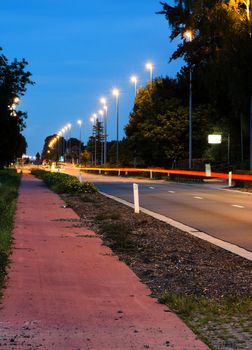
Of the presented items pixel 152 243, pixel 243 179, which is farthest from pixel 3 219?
pixel 243 179

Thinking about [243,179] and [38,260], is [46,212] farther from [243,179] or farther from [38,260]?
[243,179]

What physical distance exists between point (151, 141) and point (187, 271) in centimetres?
5239

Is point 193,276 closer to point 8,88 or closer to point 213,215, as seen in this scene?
point 213,215

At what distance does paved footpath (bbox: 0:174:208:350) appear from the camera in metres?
5.76

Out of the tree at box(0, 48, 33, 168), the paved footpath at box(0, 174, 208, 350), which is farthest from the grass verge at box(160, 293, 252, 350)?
the tree at box(0, 48, 33, 168)

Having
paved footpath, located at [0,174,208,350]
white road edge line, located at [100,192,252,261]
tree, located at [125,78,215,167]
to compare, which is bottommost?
white road edge line, located at [100,192,252,261]

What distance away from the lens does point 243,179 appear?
3662 centimetres

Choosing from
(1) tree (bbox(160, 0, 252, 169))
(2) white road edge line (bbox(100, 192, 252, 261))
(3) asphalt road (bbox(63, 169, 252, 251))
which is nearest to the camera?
(2) white road edge line (bbox(100, 192, 252, 261))

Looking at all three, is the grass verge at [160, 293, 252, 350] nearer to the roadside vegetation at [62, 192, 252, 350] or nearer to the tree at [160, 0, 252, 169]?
the roadside vegetation at [62, 192, 252, 350]

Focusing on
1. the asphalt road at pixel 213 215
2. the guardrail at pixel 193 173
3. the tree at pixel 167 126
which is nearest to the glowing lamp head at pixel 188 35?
the guardrail at pixel 193 173

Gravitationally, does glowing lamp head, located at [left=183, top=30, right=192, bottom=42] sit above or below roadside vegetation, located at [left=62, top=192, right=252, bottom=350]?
above

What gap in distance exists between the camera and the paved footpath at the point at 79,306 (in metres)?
5.76

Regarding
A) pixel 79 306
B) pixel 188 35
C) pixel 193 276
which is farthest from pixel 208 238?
pixel 188 35

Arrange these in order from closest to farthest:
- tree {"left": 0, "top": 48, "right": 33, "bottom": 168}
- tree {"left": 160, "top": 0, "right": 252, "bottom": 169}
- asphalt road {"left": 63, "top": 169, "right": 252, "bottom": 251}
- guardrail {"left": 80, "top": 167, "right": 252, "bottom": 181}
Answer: asphalt road {"left": 63, "top": 169, "right": 252, "bottom": 251} → tree {"left": 0, "top": 48, "right": 33, "bottom": 168} → tree {"left": 160, "top": 0, "right": 252, "bottom": 169} → guardrail {"left": 80, "top": 167, "right": 252, "bottom": 181}
